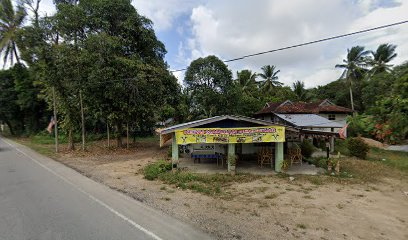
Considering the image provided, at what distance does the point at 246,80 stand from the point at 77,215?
39389mm

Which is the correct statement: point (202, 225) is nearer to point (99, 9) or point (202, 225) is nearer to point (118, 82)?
point (118, 82)

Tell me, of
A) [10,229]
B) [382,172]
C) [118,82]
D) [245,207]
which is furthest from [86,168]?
[382,172]

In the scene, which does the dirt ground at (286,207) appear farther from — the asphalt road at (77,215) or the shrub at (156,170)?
the asphalt road at (77,215)

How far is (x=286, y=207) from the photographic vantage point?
23.9 ft

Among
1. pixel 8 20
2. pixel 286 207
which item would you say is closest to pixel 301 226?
pixel 286 207

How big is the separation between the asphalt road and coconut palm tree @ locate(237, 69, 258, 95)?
115 feet

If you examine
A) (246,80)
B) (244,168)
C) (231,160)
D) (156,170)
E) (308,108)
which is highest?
(246,80)

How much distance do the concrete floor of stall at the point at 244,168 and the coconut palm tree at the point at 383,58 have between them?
3252 centimetres

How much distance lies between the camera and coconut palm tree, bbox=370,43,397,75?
123ft

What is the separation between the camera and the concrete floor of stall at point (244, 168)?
12266 mm

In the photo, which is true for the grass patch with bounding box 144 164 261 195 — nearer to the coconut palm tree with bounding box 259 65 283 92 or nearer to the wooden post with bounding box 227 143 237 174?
the wooden post with bounding box 227 143 237 174

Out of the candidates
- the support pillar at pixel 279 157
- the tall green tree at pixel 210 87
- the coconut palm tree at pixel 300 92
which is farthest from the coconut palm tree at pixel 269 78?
the support pillar at pixel 279 157

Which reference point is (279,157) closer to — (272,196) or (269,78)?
(272,196)

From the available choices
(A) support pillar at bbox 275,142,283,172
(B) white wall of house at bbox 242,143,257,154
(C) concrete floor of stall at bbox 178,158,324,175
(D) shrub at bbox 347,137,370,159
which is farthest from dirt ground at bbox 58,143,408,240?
(D) shrub at bbox 347,137,370,159
